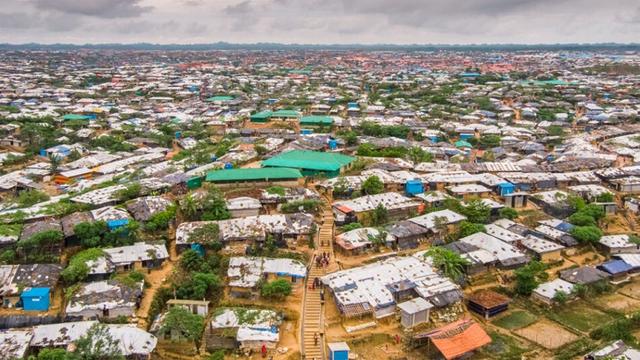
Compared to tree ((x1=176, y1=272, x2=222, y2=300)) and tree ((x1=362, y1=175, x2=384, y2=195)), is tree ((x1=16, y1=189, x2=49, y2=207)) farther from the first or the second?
tree ((x1=362, y1=175, x2=384, y2=195))

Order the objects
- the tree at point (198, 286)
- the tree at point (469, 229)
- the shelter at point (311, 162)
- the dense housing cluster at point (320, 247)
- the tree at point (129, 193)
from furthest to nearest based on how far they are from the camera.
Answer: the shelter at point (311, 162)
the tree at point (129, 193)
the tree at point (469, 229)
the tree at point (198, 286)
the dense housing cluster at point (320, 247)

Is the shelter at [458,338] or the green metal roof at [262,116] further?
the green metal roof at [262,116]

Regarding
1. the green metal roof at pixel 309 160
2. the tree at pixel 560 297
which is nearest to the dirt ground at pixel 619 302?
the tree at pixel 560 297

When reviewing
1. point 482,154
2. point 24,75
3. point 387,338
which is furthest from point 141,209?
point 24,75

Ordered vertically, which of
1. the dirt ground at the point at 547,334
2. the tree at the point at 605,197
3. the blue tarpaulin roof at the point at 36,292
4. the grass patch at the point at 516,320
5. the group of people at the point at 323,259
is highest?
the tree at the point at 605,197

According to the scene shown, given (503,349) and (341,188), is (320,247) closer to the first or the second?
(341,188)

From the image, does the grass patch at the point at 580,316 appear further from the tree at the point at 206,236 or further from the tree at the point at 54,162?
the tree at the point at 54,162

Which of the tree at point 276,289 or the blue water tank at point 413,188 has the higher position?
the blue water tank at point 413,188
